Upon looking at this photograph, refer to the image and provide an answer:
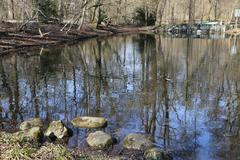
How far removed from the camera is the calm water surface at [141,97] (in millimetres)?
8812

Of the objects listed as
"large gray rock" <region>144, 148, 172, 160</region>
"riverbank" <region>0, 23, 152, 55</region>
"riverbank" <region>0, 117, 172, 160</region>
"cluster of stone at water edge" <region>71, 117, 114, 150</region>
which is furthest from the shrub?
"large gray rock" <region>144, 148, 172, 160</region>

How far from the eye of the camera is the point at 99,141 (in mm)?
7855

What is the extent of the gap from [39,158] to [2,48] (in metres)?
21.0

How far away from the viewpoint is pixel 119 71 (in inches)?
714

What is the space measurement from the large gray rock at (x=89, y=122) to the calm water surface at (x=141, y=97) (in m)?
0.23

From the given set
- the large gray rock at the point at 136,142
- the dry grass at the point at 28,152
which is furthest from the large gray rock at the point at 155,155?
the dry grass at the point at 28,152

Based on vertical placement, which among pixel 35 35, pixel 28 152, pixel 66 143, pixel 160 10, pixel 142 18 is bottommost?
pixel 66 143

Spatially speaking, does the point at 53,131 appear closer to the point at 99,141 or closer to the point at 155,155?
the point at 99,141

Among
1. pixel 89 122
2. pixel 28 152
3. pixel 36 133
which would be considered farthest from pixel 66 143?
pixel 28 152

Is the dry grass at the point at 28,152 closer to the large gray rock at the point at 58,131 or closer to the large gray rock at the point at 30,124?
the large gray rock at the point at 58,131

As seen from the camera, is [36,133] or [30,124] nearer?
[36,133]

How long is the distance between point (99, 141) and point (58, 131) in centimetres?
115

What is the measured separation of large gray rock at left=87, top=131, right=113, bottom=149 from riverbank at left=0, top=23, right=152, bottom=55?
692 inches

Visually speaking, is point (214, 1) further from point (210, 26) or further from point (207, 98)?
point (207, 98)
